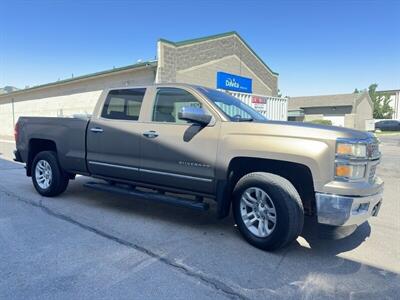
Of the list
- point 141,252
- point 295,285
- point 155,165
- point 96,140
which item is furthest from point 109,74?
point 295,285

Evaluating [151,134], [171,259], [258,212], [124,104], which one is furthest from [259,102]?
[171,259]

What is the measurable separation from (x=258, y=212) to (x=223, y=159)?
0.78 meters

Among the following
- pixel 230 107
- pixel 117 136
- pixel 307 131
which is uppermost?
pixel 230 107

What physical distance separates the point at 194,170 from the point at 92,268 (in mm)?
1720

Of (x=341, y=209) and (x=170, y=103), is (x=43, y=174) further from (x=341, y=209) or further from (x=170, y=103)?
(x=341, y=209)

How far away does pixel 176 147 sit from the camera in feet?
14.5

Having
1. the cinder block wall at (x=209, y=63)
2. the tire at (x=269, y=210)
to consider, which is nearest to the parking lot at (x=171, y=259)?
the tire at (x=269, y=210)

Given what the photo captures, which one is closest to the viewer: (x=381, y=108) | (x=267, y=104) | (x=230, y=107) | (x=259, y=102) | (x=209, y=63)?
(x=230, y=107)

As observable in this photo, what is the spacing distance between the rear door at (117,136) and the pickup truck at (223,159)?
0.02 metres

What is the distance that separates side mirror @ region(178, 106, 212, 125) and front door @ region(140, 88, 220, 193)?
0.10m

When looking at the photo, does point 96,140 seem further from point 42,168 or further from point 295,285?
point 295,285

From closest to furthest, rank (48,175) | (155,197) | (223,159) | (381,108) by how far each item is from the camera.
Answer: (223,159), (155,197), (48,175), (381,108)

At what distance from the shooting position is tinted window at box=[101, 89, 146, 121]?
504 centimetres

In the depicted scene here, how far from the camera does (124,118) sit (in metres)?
5.12
